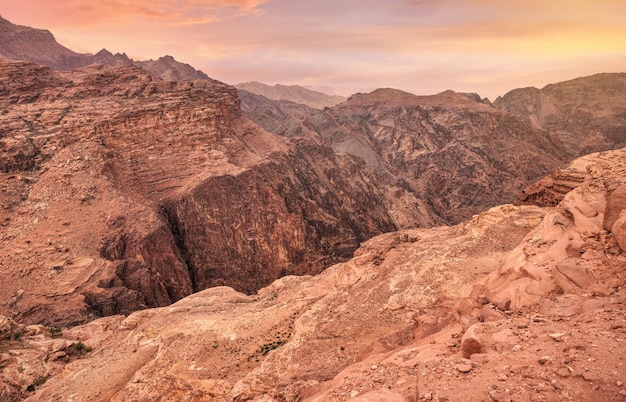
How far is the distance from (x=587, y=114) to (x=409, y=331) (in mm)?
197787

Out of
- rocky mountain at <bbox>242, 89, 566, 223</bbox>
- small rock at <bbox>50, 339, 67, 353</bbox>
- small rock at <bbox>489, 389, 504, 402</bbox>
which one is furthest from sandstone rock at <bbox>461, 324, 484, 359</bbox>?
rocky mountain at <bbox>242, 89, 566, 223</bbox>

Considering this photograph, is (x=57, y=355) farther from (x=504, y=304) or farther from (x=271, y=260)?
(x=271, y=260)

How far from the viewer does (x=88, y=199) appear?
192 feet

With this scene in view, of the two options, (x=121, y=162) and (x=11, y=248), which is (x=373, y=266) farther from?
(x=121, y=162)

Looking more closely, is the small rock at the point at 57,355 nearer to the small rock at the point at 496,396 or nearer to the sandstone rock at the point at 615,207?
the small rock at the point at 496,396

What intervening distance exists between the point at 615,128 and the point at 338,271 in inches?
6978

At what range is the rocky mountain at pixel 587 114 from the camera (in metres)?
162

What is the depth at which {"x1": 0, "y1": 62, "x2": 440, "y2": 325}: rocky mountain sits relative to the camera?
4866cm

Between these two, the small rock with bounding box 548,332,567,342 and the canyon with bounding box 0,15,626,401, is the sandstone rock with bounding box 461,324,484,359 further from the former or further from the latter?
the small rock with bounding box 548,332,567,342

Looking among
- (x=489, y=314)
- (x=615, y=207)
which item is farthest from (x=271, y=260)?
(x=615, y=207)

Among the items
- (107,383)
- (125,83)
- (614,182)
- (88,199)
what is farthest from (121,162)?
(614,182)

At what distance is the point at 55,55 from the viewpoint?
17912cm

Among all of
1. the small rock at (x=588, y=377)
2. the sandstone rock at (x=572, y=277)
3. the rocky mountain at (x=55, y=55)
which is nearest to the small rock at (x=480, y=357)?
the small rock at (x=588, y=377)

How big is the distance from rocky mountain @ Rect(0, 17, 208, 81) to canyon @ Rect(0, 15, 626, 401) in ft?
316
